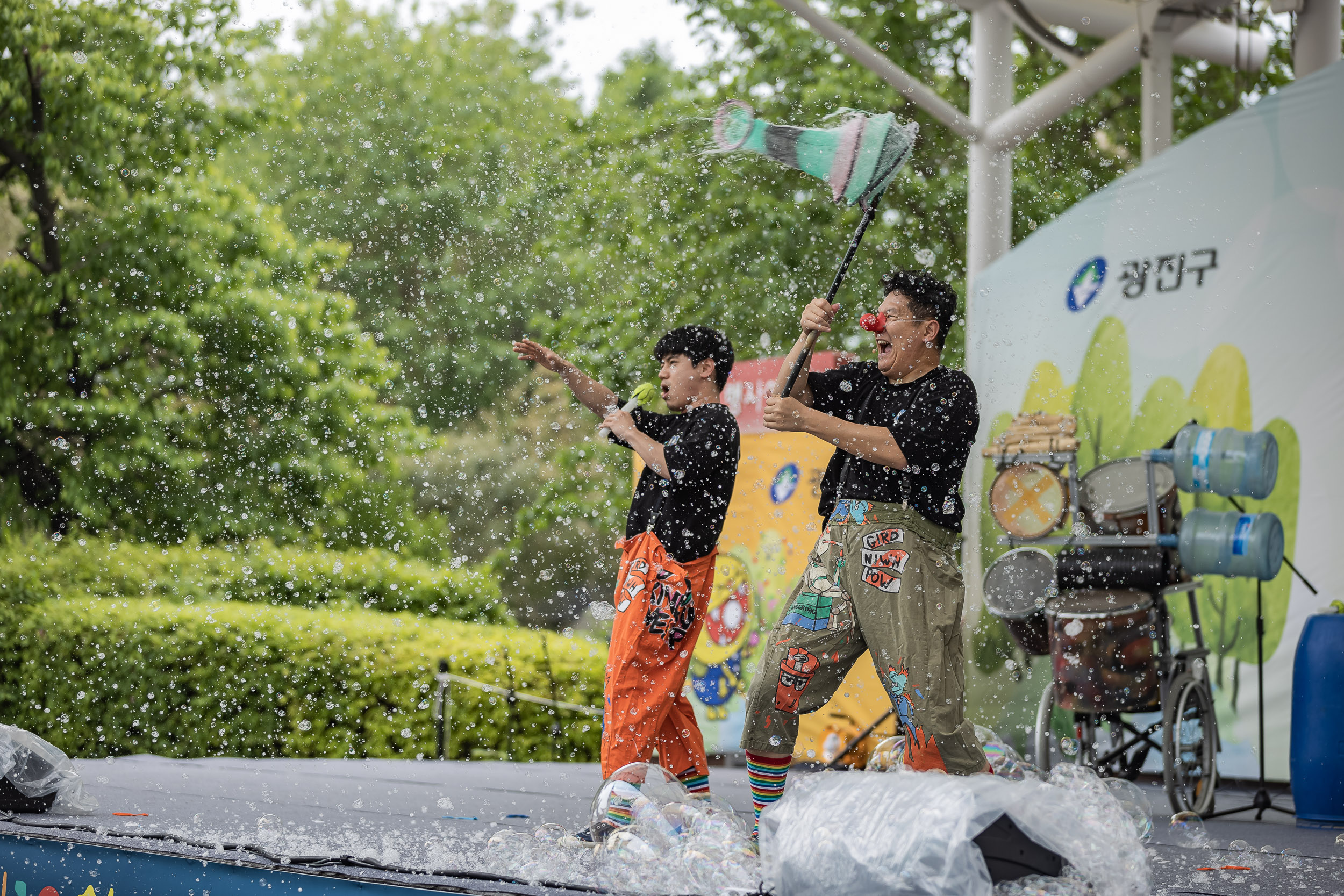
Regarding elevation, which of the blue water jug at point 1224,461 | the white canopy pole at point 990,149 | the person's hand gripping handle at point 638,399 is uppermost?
the white canopy pole at point 990,149

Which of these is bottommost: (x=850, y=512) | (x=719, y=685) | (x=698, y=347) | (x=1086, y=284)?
(x=719, y=685)

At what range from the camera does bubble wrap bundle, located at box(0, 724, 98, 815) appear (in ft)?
12.0

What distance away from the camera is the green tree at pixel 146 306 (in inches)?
435

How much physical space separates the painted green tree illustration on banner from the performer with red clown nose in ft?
8.90

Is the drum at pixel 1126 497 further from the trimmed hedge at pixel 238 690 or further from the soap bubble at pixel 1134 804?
the trimmed hedge at pixel 238 690

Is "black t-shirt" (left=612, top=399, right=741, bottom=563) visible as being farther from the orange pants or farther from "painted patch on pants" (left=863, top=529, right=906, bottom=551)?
"painted patch on pants" (left=863, top=529, right=906, bottom=551)

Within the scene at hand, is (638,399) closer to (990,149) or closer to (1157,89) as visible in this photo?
(990,149)

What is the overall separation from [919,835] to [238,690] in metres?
6.35

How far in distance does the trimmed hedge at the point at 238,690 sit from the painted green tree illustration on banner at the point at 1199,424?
346 centimetres

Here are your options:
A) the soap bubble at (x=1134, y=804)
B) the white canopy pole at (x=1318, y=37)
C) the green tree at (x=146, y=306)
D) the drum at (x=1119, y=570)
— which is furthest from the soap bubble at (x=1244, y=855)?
the green tree at (x=146, y=306)

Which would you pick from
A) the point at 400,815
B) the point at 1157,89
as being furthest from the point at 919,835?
the point at 1157,89

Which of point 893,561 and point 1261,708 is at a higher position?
point 893,561

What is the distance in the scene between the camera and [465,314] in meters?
22.2

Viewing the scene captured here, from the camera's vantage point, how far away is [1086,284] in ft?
21.6
